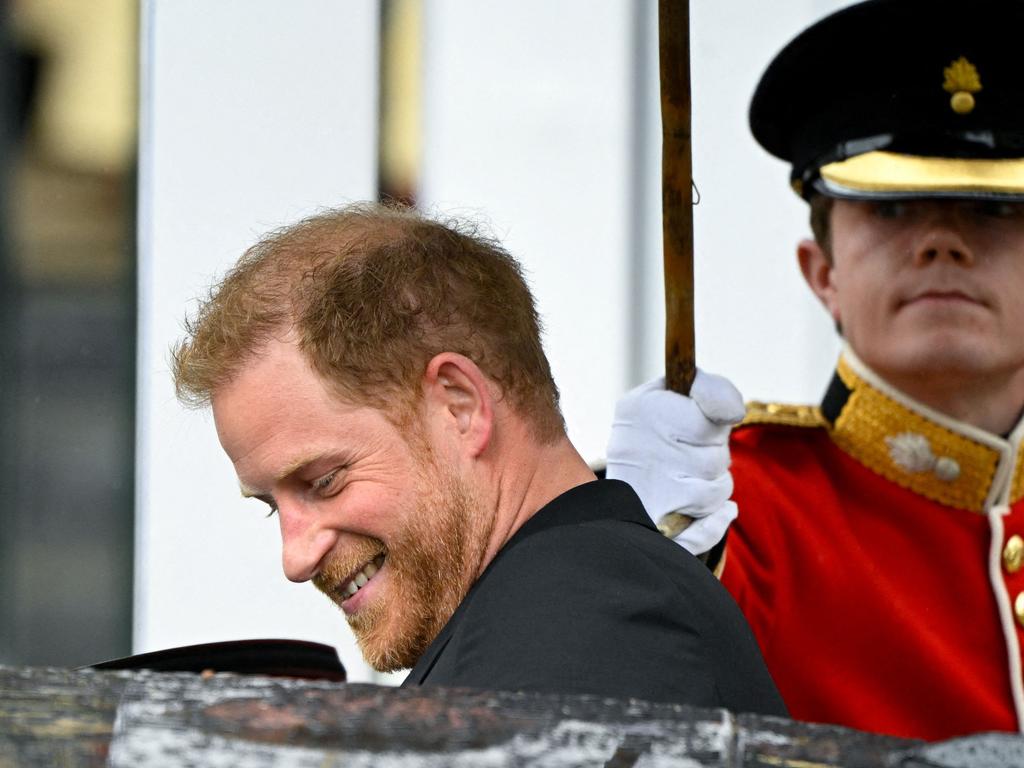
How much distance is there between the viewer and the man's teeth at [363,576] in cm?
147

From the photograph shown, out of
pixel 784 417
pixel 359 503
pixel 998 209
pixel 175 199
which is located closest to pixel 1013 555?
pixel 784 417

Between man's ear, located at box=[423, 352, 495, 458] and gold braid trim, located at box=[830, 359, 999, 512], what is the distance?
47.5 inches

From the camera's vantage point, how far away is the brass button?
8.10ft

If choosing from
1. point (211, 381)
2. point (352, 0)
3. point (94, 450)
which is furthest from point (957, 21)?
point (94, 450)

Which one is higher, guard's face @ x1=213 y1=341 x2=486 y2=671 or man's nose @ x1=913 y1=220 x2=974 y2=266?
man's nose @ x1=913 y1=220 x2=974 y2=266

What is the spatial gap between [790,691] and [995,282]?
708 millimetres

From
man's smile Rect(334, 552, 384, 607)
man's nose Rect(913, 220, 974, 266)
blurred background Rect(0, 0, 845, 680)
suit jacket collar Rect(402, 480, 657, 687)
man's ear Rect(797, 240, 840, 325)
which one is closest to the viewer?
suit jacket collar Rect(402, 480, 657, 687)

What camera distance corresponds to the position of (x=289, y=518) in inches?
58.9

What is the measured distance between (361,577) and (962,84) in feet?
4.80

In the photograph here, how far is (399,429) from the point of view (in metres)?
1.43

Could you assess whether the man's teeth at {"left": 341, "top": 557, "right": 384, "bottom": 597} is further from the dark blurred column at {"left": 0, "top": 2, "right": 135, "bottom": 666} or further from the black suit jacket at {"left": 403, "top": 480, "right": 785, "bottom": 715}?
the dark blurred column at {"left": 0, "top": 2, "right": 135, "bottom": 666}

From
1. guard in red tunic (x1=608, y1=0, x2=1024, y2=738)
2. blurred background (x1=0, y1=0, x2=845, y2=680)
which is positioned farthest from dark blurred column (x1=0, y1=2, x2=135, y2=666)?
guard in red tunic (x1=608, y1=0, x2=1024, y2=738)

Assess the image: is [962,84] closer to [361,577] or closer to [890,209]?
[890,209]

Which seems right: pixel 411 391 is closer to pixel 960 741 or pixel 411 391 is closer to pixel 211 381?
pixel 211 381
